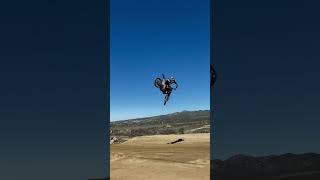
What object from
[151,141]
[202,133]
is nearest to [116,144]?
[151,141]

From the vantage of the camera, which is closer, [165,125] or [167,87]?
[167,87]

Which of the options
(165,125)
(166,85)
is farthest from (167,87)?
(165,125)

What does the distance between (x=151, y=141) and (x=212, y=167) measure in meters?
2.68

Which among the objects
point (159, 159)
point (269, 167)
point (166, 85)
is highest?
point (166, 85)

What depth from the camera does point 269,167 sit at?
19422 millimetres

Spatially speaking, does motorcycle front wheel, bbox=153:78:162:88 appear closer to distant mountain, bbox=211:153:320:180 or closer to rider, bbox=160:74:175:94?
rider, bbox=160:74:175:94

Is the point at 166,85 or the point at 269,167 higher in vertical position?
the point at 166,85

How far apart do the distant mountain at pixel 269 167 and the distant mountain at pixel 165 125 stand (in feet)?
6.27

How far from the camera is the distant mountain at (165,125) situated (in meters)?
18.5

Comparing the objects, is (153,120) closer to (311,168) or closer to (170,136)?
(170,136)

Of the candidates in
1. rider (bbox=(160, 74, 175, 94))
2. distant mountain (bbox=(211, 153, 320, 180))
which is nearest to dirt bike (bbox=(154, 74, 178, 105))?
rider (bbox=(160, 74, 175, 94))

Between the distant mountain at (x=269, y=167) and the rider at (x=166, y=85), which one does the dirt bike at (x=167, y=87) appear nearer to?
the rider at (x=166, y=85)

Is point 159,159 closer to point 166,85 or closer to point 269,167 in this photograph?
point 166,85

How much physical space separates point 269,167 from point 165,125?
15.8 feet
